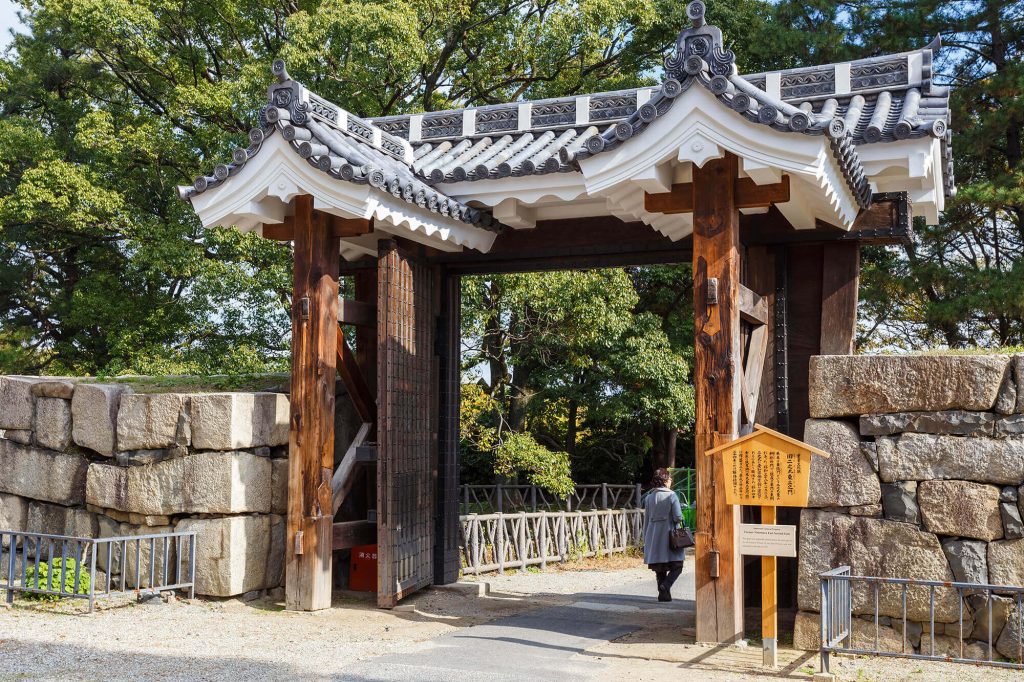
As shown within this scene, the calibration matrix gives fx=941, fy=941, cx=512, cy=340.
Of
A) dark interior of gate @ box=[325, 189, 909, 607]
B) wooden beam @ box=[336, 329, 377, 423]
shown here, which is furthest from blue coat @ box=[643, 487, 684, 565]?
wooden beam @ box=[336, 329, 377, 423]

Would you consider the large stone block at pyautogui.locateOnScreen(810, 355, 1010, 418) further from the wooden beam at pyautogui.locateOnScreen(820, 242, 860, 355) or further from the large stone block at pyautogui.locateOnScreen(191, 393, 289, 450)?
the large stone block at pyautogui.locateOnScreen(191, 393, 289, 450)

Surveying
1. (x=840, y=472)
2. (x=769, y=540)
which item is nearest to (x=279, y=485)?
(x=769, y=540)

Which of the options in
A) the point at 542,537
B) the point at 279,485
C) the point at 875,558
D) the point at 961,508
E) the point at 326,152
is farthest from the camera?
the point at 542,537

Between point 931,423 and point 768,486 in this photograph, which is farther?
point 931,423

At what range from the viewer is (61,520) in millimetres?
9414

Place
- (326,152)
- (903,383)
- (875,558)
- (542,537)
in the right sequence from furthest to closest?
(542,537) → (326,152) → (903,383) → (875,558)

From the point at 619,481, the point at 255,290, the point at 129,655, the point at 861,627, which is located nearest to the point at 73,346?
the point at 255,290

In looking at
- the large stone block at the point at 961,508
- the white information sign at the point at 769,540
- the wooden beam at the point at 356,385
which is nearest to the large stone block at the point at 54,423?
the wooden beam at the point at 356,385

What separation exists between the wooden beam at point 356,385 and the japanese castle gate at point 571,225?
20mm

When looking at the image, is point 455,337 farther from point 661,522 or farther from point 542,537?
point 542,537

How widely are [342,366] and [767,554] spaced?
14.3ft

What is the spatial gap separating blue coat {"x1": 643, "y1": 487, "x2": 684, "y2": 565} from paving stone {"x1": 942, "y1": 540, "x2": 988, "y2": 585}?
3406 mm

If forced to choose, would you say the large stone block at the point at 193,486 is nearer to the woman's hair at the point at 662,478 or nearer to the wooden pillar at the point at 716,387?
the woman's hair at the point at 662,478

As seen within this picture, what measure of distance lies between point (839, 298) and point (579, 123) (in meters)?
3.09
